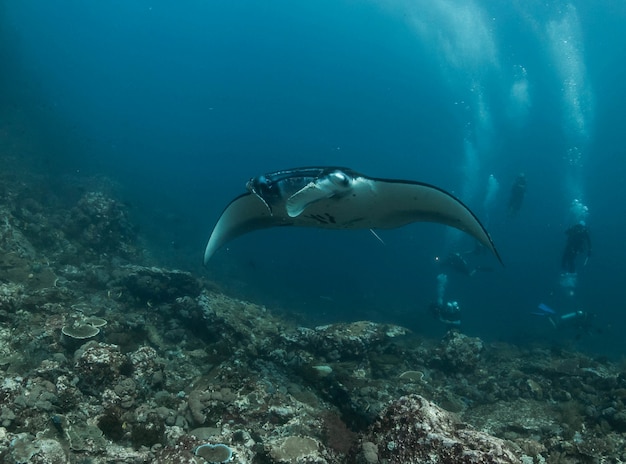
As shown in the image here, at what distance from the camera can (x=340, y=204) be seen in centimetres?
566

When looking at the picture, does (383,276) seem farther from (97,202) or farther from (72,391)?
(72,391)

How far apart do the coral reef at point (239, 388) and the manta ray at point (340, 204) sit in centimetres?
227

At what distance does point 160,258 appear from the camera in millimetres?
21641

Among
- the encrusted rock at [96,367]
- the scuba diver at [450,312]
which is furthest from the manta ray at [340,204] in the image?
the scuba diver at [450,312]

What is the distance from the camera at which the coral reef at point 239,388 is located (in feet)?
12.8

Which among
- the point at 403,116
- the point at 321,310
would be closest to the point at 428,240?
the point at 403,116

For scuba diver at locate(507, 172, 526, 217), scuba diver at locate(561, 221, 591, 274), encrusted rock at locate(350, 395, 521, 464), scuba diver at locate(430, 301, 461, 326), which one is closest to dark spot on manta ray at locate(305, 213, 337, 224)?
encrusted rock at locate(350, 395, 521, 464)

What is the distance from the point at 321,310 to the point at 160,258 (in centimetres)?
1092

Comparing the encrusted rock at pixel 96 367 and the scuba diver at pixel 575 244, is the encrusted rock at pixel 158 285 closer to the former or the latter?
the encrusted rock at pixel 96 367

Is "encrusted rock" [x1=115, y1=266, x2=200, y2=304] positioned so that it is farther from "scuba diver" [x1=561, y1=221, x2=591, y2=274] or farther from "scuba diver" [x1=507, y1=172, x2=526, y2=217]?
"scuba diver" [x1=507, y1=172, x2=526, y2=217]

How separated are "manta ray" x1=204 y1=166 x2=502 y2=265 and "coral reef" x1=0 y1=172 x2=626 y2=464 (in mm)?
2274

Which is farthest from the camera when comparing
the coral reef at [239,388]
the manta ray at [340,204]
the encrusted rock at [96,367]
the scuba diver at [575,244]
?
the scuba diver at [575,244]

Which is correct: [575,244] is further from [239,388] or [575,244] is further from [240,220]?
[239,388]

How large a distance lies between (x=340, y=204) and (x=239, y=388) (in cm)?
→ 308
